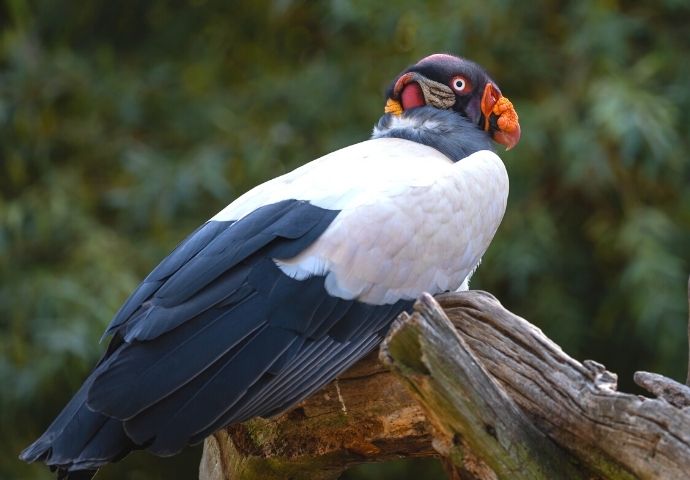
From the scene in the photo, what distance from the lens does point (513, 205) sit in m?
5.46

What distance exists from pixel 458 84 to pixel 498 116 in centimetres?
17

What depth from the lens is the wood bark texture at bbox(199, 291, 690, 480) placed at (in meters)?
2.22

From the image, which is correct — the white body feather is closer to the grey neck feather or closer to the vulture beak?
Result: the grey neck feather

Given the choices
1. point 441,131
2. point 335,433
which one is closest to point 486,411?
point 335,433

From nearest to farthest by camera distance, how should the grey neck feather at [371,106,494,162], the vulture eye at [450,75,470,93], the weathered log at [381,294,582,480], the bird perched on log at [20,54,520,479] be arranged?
1. the weathered log at [381,294,582,480]
2. the bird perched on log at [20,54,520,479]
3. the grey neck feather at [371,106,494,162]
4. the vulture eye at [450,75,470,93]

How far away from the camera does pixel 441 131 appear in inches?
134

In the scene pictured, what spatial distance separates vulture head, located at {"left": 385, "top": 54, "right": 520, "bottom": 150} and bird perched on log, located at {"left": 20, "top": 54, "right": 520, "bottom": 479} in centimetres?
28

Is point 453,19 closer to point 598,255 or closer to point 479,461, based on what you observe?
point 598,255

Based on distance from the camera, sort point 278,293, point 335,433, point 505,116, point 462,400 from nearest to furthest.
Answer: point 462,400 < point 278,293 < point 335,433 < point 505,116

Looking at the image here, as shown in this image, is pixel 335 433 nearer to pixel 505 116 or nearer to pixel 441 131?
pixel 441 131

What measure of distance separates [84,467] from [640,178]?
3.71m

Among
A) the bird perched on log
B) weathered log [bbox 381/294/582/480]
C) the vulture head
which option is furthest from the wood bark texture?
the vulture head

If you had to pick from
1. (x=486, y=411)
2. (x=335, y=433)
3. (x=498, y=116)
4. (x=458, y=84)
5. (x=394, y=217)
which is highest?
(x=458, y=84)

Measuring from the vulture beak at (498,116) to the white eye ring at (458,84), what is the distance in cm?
8
